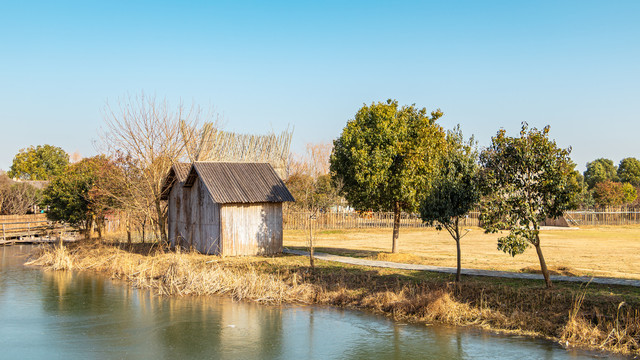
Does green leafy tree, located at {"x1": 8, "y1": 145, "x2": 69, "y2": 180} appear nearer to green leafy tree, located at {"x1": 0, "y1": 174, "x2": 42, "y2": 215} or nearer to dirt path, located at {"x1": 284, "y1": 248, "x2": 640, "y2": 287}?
green leafy tree, located at {"x1": 0, "y1": 174, "x2": 42, "y2": 215}

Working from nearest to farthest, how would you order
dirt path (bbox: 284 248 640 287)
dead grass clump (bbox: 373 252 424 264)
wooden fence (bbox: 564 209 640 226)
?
dirt path (bbox: 284 248 640 287), dead grass clump (bbox: 373 252 424 264), wooden fence (bbox: 564 209 640 226)

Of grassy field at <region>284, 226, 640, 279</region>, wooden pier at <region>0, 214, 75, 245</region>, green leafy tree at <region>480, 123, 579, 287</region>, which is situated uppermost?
green leafy tree at <region>480, 123, 579, 287</region>

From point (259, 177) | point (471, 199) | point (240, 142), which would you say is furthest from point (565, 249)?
point (240, 142)

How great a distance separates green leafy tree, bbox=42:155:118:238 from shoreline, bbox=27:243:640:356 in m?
7.33

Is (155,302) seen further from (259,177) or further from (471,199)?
(471,199)

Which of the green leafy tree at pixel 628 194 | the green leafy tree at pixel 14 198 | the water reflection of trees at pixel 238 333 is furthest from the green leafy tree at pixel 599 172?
the water reflection of trees at pixel 238 333

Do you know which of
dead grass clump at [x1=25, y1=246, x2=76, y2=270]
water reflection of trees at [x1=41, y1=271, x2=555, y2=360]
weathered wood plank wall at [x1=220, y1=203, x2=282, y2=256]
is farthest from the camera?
dead grass clump at [x1=25, y1=246, x2=76, y2=270]

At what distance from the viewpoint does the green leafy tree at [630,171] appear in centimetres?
8612

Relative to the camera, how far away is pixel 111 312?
19.8 m

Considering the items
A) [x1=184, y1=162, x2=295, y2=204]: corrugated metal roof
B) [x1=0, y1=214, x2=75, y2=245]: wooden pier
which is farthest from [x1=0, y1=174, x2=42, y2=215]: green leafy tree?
[x1=184, y1=162, x2=295, y2=204]: corrugated metal roof

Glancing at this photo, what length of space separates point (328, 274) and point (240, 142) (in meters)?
34.8

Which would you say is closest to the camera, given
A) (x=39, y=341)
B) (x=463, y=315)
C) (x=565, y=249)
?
(x=39, y=341)

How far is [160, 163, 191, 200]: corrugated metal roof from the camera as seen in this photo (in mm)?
30216

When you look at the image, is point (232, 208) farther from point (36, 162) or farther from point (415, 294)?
point (36, 162)
